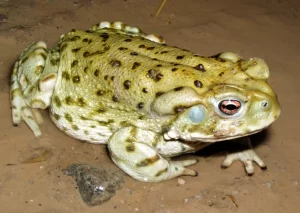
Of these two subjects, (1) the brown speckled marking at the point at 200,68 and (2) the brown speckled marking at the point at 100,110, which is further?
(2) the brown speckled marking at the point at 100,110

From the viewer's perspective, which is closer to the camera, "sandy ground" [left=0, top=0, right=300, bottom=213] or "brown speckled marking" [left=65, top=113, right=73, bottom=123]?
"sandy ground" [left=0, top=0, right=300, bottom=213]

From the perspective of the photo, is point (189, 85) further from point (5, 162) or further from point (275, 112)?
point (5, 162)

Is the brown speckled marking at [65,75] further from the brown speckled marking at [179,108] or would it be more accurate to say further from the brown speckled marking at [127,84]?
the brown speckled marking at [179,108]

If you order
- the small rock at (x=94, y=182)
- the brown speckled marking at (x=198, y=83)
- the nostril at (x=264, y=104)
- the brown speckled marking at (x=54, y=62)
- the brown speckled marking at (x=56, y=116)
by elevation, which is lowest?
the small rock at (x=94, y=182)

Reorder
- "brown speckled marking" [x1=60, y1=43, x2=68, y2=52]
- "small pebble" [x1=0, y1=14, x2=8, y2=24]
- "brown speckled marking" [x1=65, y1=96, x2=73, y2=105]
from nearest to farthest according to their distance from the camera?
"brown speckled marking" [x1=65, y1=96, x2=73, y2=105]
"brown speckled marking" [x1=60, y1=43, x2=68, y2=52]
"small pebble" [x1=0, y1=14, x2=8, y2=24]

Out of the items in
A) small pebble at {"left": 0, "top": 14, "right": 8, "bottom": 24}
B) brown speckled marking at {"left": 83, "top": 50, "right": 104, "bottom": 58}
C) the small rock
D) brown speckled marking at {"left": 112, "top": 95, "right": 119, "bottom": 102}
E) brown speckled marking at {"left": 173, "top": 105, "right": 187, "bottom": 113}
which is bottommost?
small pebble at {"left": 0, "top": 14, "right": 8, "bottom": 24}

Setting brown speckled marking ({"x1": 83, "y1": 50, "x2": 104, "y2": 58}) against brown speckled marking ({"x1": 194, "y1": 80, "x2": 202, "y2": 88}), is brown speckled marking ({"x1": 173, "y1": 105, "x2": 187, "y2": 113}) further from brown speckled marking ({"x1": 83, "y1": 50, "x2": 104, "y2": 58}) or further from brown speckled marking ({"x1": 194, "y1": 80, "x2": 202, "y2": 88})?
brown speckled marking ({"x1": 83, "y1": 50, "x2": 104, "y2": 58})

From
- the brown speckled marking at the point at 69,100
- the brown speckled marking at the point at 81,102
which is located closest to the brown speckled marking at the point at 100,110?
the brown speckled marking at the point at 81,102

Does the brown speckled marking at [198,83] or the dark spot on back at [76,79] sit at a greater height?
the brown speckled marking at [198,83]

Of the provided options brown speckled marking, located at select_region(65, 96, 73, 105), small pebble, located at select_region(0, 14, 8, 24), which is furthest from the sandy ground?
brown speckled marking, located at select_region(65, 96, 73, 105)
